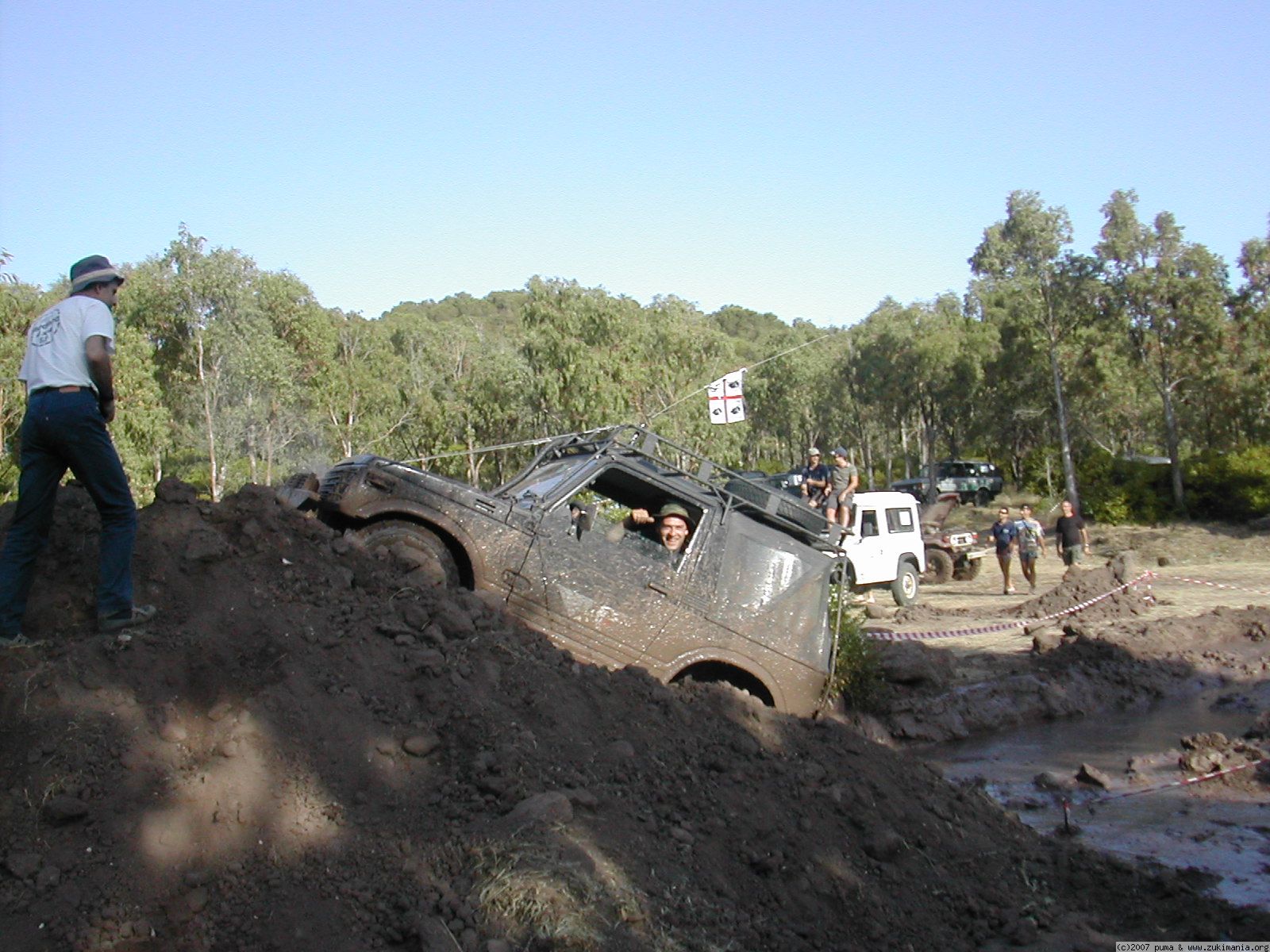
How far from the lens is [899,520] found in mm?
20031

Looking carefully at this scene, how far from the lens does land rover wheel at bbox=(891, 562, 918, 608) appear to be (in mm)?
19562

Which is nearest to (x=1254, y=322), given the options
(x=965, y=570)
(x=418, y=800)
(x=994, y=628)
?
(x=965, y=570)

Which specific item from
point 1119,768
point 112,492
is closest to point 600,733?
point 112,492

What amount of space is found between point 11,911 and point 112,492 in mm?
1900

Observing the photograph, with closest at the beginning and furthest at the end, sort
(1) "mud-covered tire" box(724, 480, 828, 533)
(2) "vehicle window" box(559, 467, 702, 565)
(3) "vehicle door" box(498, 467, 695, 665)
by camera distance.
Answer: (3) "vehicle door" box(498, 467, 695, 665), (2) "vehicle window" box(559, 467, 702, 565), (1) "mud-covered tire" box(724, 480, 828, 533)

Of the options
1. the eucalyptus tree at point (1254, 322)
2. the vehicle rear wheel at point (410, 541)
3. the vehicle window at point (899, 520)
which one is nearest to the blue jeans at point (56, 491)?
the vehicle rear wheel at point (410, 541)

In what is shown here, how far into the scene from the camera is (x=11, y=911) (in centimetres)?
361

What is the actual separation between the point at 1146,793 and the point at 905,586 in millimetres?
11802

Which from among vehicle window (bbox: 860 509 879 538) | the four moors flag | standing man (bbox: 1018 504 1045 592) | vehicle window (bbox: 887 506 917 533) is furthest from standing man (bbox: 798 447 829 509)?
the four moors flag

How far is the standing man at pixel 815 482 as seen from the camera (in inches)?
595

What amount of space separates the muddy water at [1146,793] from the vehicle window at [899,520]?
8.38m

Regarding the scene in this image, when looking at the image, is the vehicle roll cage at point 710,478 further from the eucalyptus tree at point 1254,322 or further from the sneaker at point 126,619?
the eucalyptus tree at point 1254,322

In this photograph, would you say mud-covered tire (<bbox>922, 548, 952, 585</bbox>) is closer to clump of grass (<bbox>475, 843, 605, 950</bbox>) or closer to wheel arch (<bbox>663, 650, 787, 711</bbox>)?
wheel arch (<bbox>663, 650, 787, 711</bbox>)

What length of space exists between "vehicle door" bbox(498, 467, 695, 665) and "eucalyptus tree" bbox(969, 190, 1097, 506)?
31.2 meters
